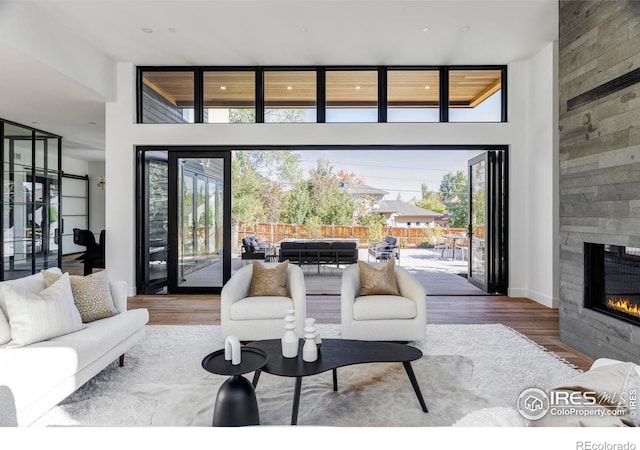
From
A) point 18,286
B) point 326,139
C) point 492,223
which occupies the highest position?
point 326,139

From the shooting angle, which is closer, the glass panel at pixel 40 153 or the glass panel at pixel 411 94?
the glass panel at pixel 411 94

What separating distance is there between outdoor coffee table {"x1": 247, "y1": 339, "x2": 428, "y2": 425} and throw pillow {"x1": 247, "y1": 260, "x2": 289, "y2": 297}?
1076mm

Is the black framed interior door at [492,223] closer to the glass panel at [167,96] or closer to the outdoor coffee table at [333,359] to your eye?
the outdoor coffee table at [333,359]

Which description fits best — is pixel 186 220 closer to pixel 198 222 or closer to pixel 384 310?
pixel 198 222

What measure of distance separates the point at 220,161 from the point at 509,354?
459 centimetres

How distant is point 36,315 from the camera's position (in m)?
2.33

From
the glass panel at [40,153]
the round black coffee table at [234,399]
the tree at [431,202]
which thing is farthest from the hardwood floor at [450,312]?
the tree at [431,202]

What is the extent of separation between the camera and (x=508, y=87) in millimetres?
5531

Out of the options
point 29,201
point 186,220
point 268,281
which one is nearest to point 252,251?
point 186,220

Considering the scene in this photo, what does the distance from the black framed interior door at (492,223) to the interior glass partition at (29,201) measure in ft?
25.4

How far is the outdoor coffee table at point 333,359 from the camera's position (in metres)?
2.13

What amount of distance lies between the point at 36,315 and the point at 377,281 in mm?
2732
